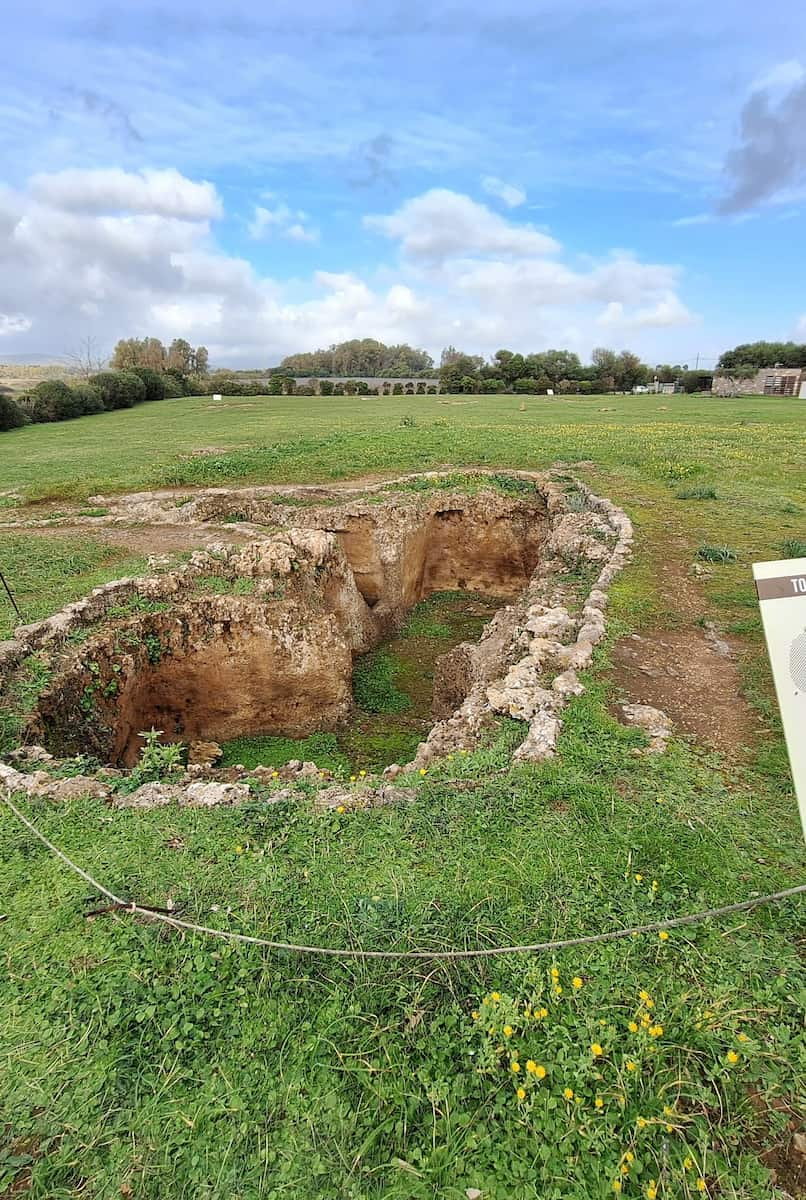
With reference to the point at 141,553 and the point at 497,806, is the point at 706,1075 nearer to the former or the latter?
the point at 497,806

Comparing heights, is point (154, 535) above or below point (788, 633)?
below

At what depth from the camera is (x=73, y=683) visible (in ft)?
23.6

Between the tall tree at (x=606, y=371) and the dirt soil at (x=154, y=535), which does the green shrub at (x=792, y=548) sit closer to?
the dirt soil at (x=154, y=535)

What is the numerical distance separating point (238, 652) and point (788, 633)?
788cm

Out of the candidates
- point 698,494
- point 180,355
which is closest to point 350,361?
point 180,355

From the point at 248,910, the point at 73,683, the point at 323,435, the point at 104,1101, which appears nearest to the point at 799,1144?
the point at 248,910

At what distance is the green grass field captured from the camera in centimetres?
266

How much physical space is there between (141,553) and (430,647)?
6.03 metres

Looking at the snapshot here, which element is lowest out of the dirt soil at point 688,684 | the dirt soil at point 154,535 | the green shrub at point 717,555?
the dirt soil at point 688,684

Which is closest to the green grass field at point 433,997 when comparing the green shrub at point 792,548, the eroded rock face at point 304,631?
the eroded rock face at point 304,631

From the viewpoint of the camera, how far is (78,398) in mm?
35188

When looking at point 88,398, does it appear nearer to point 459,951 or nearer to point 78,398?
point 78,398

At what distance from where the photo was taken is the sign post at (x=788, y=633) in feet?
9.95

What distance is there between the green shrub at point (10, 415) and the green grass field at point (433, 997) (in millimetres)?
31829
